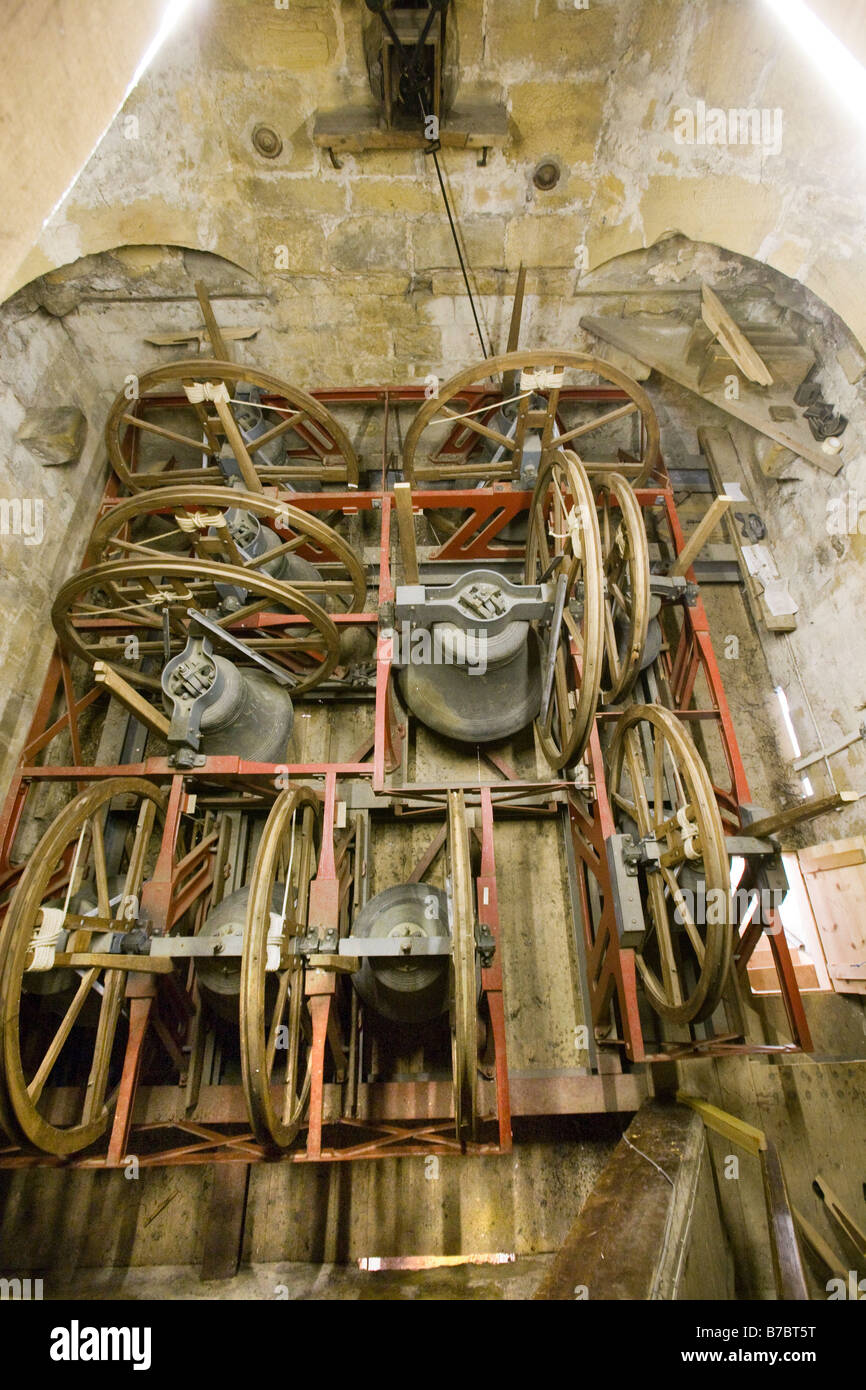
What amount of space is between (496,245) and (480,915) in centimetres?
573

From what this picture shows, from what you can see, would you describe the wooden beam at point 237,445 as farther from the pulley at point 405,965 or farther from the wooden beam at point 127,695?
the pulley at point 405,965

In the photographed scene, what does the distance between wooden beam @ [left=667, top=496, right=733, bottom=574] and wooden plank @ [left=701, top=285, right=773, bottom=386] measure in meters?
1.63

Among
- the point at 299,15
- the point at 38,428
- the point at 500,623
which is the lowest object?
the point at 500,623

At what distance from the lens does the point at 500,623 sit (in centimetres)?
392

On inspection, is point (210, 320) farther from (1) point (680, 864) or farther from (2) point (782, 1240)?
(2) point (782, 1240)

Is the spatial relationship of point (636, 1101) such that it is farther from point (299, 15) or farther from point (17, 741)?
point (299, 15)

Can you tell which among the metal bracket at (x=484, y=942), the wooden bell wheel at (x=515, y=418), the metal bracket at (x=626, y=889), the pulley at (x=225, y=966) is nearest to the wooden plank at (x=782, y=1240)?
the metal bracket at (x=626, y=889)

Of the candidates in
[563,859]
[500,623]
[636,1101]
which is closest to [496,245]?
[500,623]

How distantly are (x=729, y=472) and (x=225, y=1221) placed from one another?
787cm

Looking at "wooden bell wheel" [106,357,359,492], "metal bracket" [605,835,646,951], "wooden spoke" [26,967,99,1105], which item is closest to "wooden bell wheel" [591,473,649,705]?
"metal bracket" [605,835,646,951]

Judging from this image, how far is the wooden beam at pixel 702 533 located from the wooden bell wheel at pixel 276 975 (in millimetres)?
3125

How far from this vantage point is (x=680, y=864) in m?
3.32

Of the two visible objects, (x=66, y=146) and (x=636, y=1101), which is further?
(x=636, y=1101)

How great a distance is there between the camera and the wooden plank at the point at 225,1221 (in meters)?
3.89
